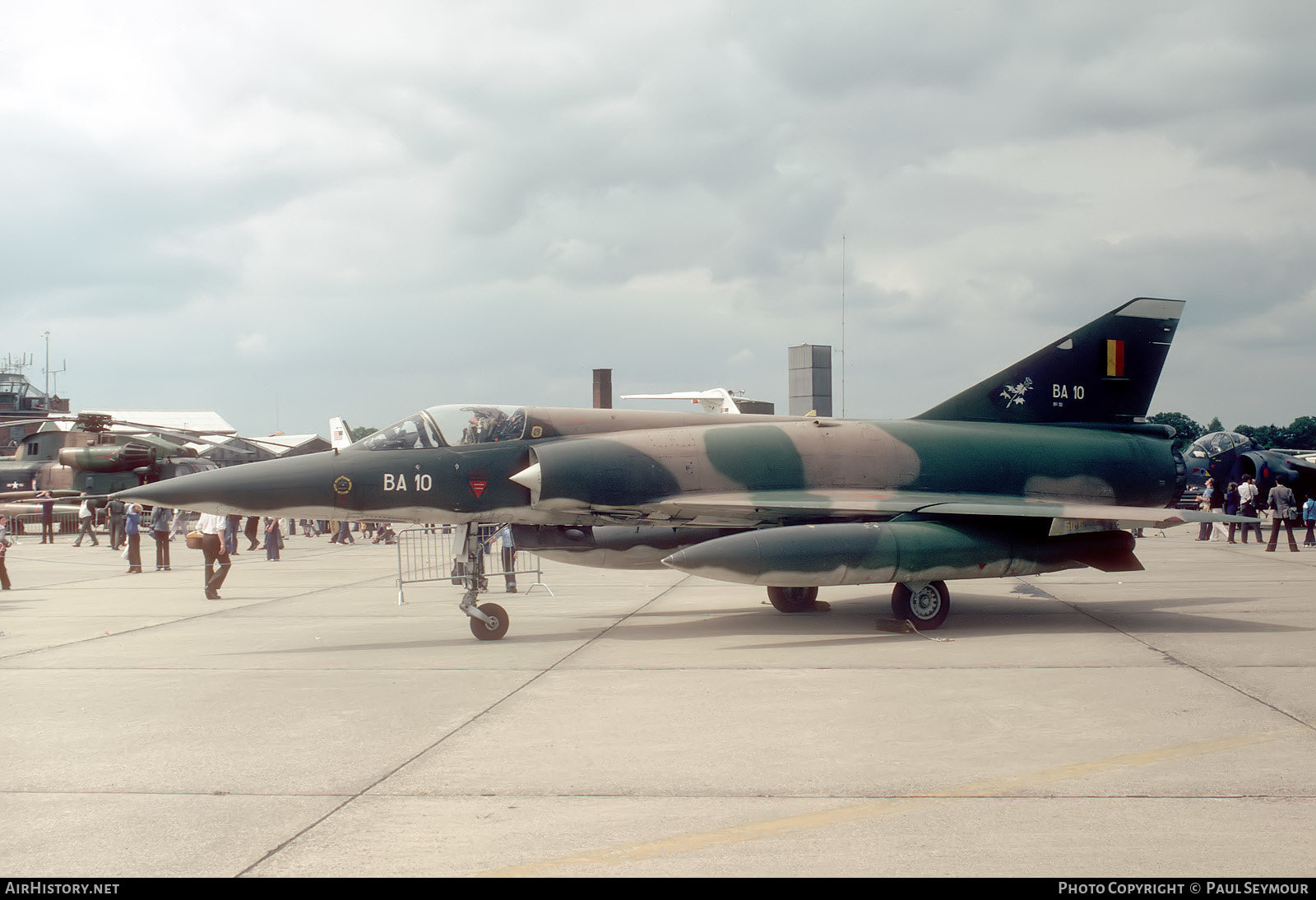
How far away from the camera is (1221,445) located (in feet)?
91.0

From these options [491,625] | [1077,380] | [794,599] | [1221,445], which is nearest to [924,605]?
[794,599]

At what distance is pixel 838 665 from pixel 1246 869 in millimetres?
5075

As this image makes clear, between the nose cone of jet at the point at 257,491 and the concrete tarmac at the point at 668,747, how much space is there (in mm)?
1459

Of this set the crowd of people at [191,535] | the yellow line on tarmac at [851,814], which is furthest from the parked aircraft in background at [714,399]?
the yellow line on tarmac at [851,814]

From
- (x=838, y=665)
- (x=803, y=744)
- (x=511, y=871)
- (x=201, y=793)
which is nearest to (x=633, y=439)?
(x=838, y=665)

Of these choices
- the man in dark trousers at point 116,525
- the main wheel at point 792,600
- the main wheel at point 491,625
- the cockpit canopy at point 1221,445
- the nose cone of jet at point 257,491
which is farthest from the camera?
the man in dark trousers at point 116,525

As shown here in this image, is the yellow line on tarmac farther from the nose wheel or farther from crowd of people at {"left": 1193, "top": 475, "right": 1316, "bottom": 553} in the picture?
crowd of people at {"left": 1193, "top": 475, "right": 1316, "bottom": 553}

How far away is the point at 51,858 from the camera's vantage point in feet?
14.1

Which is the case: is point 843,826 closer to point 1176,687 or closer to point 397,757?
point 397,757

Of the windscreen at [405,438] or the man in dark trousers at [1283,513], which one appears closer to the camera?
the windscreen at [405,438]

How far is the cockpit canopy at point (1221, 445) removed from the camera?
27.6 meters

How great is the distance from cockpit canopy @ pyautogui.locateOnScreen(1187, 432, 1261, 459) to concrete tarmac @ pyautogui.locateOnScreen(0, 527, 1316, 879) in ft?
53.8

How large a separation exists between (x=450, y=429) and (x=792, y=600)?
4.84 m

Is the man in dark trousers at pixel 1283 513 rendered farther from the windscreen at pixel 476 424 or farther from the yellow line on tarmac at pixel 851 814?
the yellow line on tarmac at pixel 851 814
